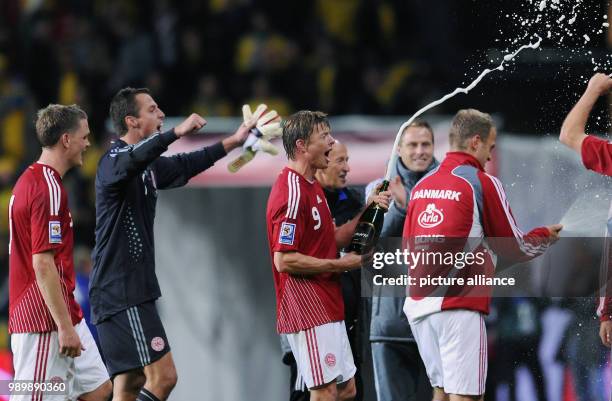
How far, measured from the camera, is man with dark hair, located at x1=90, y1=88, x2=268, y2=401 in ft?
22.6

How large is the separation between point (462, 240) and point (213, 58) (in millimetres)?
6836

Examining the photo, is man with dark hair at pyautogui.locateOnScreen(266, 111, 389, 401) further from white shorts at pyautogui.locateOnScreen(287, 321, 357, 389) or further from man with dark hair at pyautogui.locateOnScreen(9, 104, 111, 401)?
man with dark hair at pyautogui.locateOnScreen(9, 104, 111, 401)

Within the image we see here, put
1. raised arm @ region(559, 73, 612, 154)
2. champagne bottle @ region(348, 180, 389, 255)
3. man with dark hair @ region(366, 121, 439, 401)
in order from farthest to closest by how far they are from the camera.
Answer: man with dark hair @ region(366, 121, 439, 401) → champagne bottle @ region(348, 180, 389, 255) → raised arm @ region(559, 73, 612, 154)

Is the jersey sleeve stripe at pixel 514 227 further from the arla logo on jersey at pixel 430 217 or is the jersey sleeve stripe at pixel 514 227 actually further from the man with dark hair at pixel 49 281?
the man with dark hair at pixel 49 281

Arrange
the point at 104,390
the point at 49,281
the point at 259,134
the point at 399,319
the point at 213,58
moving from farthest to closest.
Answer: the point at 213,58 < the point at 399,319 < the point at 259,134 < the point at 104,390 < the point at 49,281

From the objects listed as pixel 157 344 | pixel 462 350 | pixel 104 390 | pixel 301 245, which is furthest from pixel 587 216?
pixel 104 390

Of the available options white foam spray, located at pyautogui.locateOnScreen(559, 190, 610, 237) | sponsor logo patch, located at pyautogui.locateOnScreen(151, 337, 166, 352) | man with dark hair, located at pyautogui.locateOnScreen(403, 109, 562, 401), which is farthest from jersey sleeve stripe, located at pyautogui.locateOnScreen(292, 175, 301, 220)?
white foam spray, located at pyautogui.locateOnScreen(559, 190, 610, 237)

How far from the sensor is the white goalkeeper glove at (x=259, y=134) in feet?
24.4

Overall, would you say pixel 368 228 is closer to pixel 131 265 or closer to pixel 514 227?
pixel 514 227

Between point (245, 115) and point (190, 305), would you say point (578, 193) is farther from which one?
point (190, 305)

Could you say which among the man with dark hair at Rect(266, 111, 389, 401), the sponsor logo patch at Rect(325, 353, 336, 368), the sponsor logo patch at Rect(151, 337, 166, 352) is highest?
the man with dark hair at Rect(266, 111, 389, 401)

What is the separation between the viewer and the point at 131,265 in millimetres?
6988

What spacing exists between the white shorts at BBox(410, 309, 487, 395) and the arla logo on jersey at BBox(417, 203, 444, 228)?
0.50 meters

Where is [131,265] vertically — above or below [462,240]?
below
